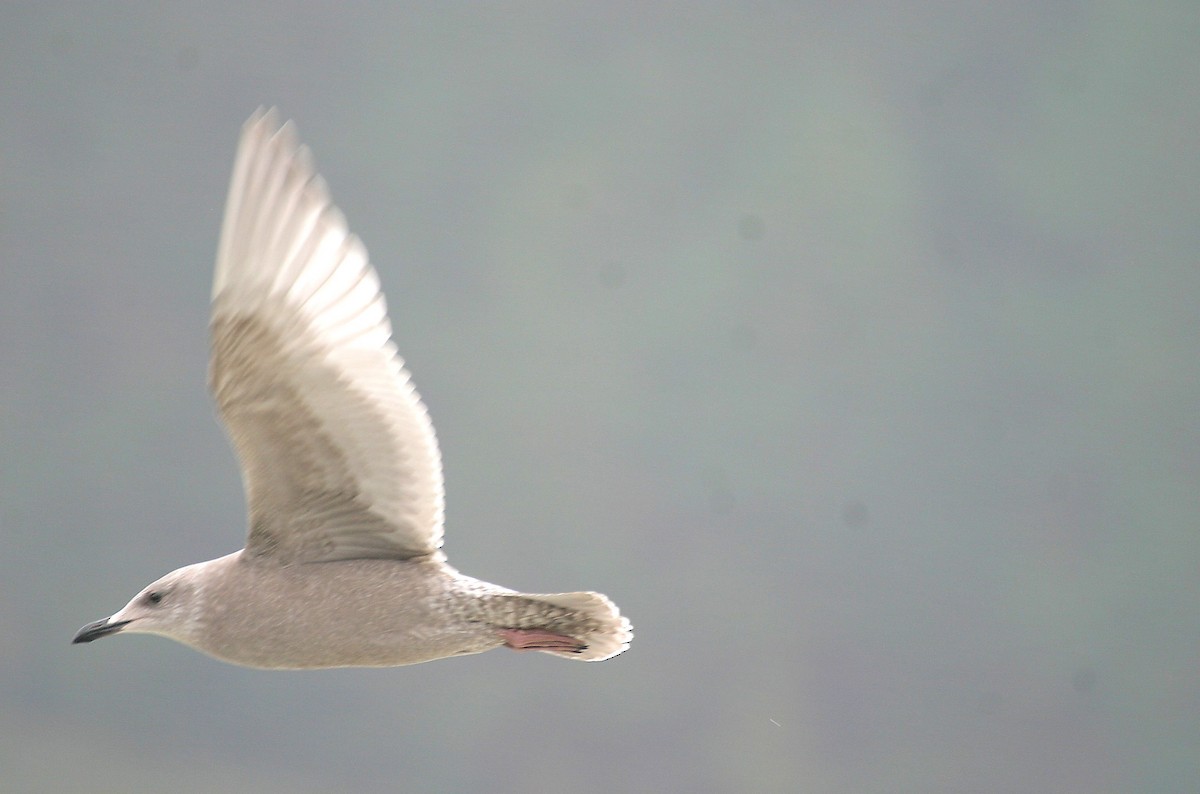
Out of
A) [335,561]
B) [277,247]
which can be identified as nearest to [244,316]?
[277,247]

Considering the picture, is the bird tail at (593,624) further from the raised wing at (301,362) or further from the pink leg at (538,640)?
the raised wing at (301,362)

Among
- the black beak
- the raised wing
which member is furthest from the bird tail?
the black beak

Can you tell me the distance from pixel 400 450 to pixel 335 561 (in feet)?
0.71

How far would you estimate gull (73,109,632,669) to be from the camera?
183 centimetres

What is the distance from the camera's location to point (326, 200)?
6.06 feet

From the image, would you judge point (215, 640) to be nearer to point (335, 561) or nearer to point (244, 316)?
point (335, 561)

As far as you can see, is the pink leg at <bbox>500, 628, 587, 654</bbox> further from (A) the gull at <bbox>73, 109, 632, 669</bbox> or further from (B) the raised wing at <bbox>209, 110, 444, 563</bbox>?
(B) the raised wing at <bbox>209, 110, 444, 563</bbox>

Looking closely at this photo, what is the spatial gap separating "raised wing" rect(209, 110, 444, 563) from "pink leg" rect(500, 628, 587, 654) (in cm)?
25

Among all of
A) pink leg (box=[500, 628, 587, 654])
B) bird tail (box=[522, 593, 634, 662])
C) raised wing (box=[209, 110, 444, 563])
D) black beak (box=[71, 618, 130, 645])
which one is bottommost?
black beak (box=[71, 618, 130, 645])

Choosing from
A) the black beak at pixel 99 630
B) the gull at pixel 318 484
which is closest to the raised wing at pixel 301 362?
the gull at pixel 318 484

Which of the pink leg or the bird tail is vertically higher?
the bird tail

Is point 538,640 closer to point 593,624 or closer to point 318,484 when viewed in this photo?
point 593,624

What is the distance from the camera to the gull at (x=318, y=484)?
5.99 ft

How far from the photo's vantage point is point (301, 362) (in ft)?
6.02
